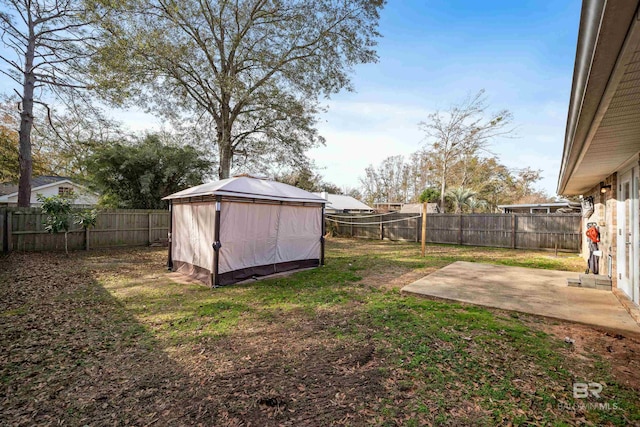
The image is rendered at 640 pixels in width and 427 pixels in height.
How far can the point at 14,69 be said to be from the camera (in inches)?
370

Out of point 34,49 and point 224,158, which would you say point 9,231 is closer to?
point 34,49

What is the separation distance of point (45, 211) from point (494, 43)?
43.7ft

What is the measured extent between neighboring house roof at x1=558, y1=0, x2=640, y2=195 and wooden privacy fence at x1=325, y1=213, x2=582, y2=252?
8039mm

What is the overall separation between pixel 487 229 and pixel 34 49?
17748 mm

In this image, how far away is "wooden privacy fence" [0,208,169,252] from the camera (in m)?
7.80

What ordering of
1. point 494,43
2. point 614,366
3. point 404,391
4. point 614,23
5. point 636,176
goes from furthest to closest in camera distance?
point 494,43, point 636,176, point 614,366, point 404,391, point 614,23

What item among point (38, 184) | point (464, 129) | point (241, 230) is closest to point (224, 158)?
point (241, 230)

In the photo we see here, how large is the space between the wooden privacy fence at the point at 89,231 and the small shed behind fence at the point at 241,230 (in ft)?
16.1

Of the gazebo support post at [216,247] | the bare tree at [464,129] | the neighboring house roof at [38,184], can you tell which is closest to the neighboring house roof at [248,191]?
the gazebo support post at [216,247]

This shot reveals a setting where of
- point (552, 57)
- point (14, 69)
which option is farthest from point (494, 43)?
point (14, 69)

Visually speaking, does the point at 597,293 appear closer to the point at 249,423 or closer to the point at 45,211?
the point at 249,423

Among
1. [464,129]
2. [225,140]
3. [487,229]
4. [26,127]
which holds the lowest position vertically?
[487,229]

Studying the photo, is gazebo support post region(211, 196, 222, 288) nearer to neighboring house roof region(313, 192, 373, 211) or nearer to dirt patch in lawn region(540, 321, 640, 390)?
dirt patch in lawn region(540, 321, 640, 390)

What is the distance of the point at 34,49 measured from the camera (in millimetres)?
9414
